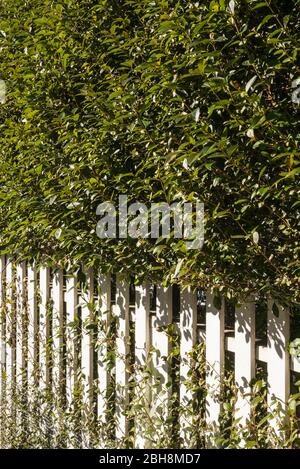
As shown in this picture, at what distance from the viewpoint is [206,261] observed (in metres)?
2.53

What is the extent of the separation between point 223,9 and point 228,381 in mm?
1530

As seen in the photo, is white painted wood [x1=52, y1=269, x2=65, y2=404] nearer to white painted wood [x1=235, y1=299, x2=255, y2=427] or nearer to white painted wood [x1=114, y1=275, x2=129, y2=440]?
white painted wood [x1=114, y1=275, x2=129, y2=440]

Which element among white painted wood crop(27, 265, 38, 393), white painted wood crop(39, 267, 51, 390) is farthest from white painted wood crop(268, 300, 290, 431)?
white painted wood crop(27, 265, 38, 393)

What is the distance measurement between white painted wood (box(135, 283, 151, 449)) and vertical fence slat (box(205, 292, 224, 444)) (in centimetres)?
44

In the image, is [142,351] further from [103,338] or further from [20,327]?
[20,327]

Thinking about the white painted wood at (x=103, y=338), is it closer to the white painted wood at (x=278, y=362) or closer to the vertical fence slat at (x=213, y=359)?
the vertical fence slat at (x=213, y=359)

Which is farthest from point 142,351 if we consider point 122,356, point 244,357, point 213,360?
point 244,357

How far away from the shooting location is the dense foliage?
7.32ft

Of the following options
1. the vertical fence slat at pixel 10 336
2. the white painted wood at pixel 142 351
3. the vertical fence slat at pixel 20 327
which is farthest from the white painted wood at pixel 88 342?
the vertical fence slat at pixel 10 336

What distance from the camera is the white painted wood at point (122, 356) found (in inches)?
134

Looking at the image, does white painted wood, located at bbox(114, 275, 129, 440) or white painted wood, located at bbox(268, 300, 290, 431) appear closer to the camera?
white painted wood, located at bbox(268, 300, 290, 431)

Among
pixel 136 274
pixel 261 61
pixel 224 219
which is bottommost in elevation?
pixel 136 274
